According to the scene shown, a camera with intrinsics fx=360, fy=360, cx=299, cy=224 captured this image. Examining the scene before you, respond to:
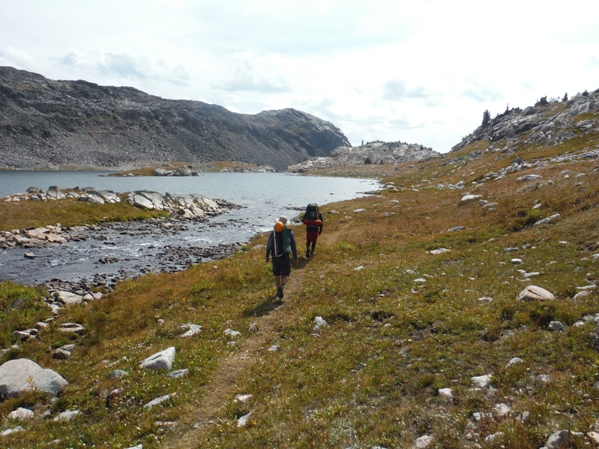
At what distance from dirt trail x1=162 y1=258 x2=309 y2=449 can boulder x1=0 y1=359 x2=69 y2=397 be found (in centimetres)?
523

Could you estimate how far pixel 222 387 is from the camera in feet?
33.0

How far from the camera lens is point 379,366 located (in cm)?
975

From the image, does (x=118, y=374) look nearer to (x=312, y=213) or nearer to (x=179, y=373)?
(x=179, y=373)

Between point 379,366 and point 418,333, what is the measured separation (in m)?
2.35

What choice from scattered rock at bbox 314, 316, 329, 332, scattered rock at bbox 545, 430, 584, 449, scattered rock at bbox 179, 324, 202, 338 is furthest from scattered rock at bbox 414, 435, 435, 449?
scattered rock at bbox 179, 324, 202, 338

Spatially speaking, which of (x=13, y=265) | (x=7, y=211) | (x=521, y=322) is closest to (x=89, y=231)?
(x=7, y=211)

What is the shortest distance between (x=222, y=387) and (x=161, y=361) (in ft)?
8.13

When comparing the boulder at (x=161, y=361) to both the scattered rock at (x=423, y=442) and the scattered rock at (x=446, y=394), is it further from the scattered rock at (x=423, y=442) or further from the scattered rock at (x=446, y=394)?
the scattered rock at (x=446, y=394)

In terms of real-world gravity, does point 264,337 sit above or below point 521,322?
below

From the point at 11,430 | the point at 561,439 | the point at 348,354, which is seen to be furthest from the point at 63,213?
the point at 561,439

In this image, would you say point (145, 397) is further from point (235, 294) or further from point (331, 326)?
point (235, 294)

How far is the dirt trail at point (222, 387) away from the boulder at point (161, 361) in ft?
5.38

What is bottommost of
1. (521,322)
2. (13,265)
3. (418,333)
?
(13,265)

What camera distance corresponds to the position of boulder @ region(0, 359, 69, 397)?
1104 centimetres
